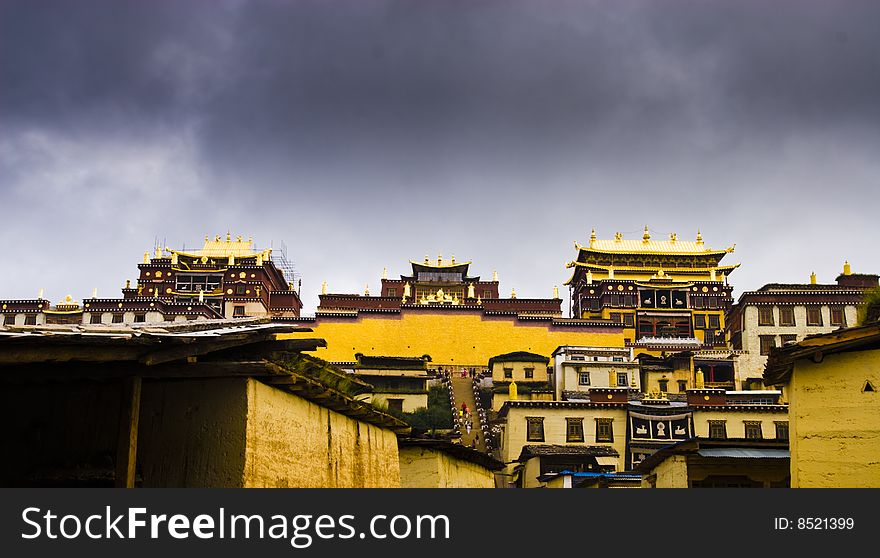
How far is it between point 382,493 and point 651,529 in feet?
7.36

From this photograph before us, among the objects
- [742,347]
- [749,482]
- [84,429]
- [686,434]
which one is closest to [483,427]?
[686,434]

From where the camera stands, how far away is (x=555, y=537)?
27.2 feet

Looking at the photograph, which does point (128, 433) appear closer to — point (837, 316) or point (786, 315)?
point (786, 315)

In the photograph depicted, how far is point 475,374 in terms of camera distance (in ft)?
207

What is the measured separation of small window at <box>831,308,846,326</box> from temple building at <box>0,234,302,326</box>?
111 ft

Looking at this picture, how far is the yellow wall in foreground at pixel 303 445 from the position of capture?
9.25m

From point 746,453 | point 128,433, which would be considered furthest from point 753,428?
point 128,433

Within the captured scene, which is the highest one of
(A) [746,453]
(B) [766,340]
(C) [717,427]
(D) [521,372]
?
(B) [766,340]

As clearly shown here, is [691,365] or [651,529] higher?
[691,365]

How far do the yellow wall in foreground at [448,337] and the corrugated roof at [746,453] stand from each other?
46.5 metres

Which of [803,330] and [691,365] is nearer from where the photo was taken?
[691,365]

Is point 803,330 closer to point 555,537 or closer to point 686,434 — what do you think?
point 686,434

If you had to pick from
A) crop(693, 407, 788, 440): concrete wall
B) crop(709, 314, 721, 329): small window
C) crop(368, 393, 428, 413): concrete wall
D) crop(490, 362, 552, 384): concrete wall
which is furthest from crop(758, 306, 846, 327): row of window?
crop(368, 393, 428, 413): concrete wall

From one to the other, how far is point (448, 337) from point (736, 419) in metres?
28.3
